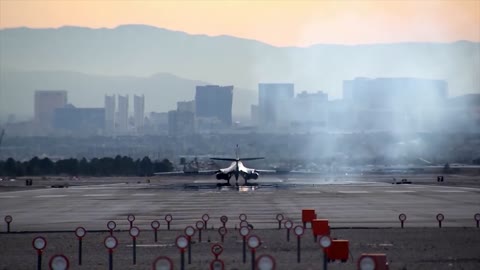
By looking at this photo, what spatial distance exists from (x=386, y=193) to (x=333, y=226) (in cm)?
2849

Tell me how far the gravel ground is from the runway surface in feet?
12.9

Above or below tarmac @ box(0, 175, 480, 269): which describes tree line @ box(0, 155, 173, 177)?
above

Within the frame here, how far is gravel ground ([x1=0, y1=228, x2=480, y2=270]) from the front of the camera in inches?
1142

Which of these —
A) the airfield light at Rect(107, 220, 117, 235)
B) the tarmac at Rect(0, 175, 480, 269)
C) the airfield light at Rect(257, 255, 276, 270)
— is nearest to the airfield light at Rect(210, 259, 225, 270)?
the airfield light at Rect(257, 255, 276, 270)

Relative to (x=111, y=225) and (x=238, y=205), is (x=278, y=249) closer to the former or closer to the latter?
Answer: (x=111, y=225)

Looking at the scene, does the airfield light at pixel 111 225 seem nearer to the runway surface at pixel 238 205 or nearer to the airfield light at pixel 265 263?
the runway surface at pixel 238 205

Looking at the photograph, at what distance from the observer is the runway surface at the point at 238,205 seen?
4538 cm

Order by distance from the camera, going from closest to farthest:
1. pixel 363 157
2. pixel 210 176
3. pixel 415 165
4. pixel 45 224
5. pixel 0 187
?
pixel 45 224, pixel 0 187, pixel 210 176, pixel 415 165, pixel 363 157

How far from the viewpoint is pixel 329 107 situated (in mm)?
193500

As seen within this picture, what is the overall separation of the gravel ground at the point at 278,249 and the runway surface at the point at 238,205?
154 inches

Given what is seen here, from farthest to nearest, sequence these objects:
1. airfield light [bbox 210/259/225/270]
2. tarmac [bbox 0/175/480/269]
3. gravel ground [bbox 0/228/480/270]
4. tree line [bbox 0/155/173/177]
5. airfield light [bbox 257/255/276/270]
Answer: tree line [bbox 0/155/173/177] → tarmac [bbox 0/175/480/269] → gravel ground [bbox 0/228/480/270] → airfield light [bbox 210/259/225/270] → airfield light [bbox 257/255/276/270]

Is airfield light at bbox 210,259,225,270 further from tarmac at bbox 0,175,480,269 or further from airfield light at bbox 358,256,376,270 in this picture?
tarmac at bbox 0,175,480,269

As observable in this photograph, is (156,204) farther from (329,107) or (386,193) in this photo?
(329,107)

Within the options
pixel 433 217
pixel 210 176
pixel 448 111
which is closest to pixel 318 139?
pixel 448 111
